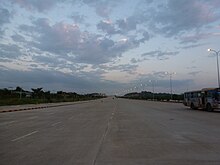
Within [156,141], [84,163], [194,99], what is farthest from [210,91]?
[84,163]

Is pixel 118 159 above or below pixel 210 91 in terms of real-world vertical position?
below

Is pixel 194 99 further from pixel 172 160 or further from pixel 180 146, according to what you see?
pixel 172 160

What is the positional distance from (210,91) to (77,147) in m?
28.8

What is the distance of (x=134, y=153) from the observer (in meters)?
9.84

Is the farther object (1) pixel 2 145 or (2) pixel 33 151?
(1) pixel 2 145

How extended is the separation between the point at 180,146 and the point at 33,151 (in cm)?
538

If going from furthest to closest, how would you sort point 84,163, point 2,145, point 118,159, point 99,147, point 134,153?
point 2,145
point 99,147
point 134,153
point 118,159
point 84,163

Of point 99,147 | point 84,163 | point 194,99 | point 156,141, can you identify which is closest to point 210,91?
point 194,99

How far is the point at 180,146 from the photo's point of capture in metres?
11.2

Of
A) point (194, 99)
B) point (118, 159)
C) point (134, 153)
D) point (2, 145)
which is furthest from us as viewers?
point (194, 99)

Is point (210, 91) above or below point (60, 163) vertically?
above

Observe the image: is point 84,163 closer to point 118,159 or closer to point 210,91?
point 118,159

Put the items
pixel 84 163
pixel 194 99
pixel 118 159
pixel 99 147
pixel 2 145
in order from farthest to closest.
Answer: pixel 194 99, pixel 2 145, pixel 99 147, pixel 118 159, pixel 84 163

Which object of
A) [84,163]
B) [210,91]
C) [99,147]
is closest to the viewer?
[84,163]
